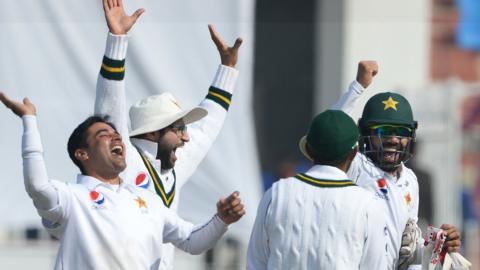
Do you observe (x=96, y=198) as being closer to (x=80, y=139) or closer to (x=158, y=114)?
(x=80, y=139)

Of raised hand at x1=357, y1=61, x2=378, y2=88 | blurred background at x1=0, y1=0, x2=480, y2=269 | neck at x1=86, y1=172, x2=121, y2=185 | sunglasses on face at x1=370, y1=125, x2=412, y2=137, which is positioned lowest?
blurred background at x1=0, y1=0, x2=480, y2=269

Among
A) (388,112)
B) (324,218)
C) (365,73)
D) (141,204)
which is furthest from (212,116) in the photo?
(324,218)

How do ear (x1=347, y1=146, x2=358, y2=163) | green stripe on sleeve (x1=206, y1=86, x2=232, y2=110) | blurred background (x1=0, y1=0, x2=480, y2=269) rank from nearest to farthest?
1. ear (x1=347, y1=146, x2=358, y2=163)
2. green stripe on sleeve (x1=206, y1=86, x2=232, y2=110)
3. blurred background (x1=0, y1=0, x2=480, y2=269)

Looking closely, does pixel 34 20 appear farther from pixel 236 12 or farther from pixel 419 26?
pixel 419 26

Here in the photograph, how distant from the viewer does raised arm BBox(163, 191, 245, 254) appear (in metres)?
6.17

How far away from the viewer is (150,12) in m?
10.3

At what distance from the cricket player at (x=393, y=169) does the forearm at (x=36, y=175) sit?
4.84 feet

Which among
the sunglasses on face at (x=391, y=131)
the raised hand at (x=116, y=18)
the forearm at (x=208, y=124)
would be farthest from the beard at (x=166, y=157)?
the sunglasses on face at (x=391, y=131)

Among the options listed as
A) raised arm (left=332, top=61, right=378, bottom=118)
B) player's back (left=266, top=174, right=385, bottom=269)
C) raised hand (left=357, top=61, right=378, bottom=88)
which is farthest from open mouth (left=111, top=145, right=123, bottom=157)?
raised hand (left=357, top=61, right=378, bottom=88)

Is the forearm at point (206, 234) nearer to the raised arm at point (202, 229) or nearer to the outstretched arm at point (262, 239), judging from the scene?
the raised arm at point (202, 229)

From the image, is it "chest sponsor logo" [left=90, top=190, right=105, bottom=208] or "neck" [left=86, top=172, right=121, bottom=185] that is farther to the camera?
"neck" [left=86, top=172, right=121, bottom=185]

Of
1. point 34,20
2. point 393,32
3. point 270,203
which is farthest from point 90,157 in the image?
point 393,32

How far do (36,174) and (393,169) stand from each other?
1697 mm

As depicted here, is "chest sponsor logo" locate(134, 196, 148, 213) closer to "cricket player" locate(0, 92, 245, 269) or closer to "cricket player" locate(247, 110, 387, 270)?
"cricket player" locate(0, 92, 245, 269)
